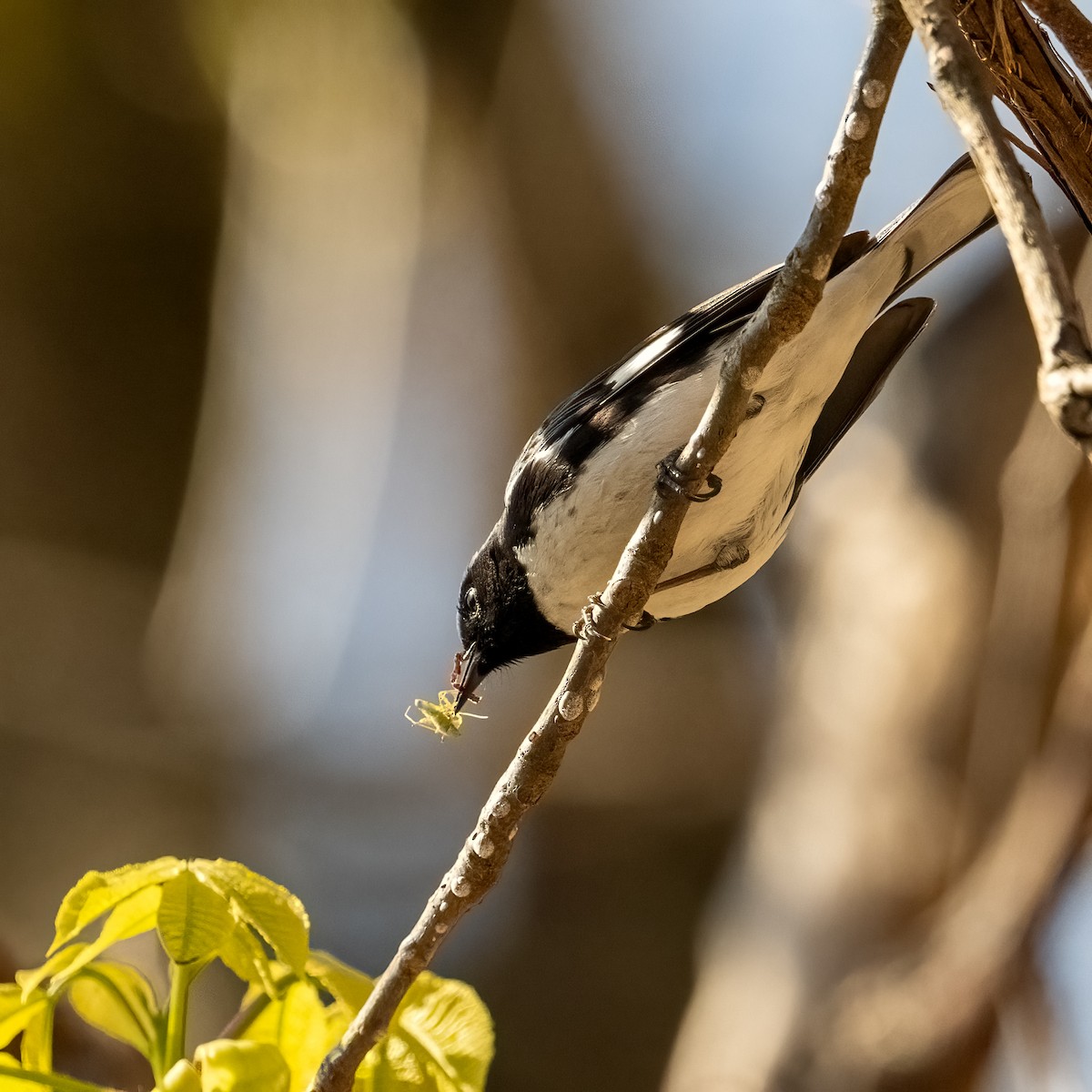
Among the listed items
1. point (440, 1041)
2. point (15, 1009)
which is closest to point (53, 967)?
point (15, 1009)

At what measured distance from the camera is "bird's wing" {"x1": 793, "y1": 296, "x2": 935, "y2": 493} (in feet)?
3.42

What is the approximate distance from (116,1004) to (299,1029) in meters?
0.13

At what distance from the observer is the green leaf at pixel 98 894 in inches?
24.9

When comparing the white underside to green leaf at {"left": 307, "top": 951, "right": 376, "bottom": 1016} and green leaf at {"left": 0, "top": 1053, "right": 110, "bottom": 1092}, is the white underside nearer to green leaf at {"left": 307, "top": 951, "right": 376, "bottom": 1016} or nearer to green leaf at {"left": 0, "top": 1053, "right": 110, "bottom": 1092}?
green leaf at {"left": 307, "top": 951, "right": 376, "bottom": 1016}

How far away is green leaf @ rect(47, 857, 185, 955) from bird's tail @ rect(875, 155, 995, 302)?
32.8 inches

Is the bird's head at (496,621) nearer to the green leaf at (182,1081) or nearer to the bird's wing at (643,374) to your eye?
the bird's wing at (643,374)

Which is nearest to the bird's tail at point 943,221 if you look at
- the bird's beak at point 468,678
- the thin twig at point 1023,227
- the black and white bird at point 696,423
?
the black and white bird at point 696,423

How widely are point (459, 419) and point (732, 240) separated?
2.32ft

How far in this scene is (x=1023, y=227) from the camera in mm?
311

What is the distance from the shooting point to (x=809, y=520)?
1.81m

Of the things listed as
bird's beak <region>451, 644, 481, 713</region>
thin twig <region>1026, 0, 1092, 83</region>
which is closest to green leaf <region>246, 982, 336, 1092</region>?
bird's beak <region>451, 644, 481, 713</region>

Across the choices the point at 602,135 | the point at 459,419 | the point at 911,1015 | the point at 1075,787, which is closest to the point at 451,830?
the point at 459,419

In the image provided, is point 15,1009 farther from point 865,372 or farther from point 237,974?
point 865,372

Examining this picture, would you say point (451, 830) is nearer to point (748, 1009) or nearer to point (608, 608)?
point (748, 1009)
